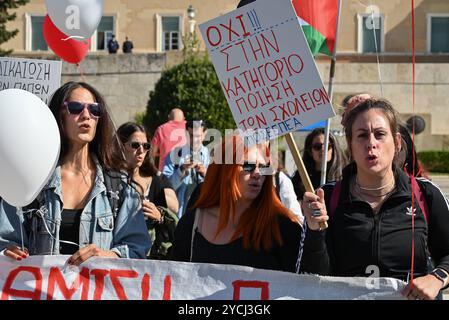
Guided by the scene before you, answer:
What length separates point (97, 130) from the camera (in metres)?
5.31

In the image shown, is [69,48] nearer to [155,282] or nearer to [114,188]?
[114,188]

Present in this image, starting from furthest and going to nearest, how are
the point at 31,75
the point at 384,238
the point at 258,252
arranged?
1. the point at 31,75
2. the point at 258,252
3. the point at 384,238

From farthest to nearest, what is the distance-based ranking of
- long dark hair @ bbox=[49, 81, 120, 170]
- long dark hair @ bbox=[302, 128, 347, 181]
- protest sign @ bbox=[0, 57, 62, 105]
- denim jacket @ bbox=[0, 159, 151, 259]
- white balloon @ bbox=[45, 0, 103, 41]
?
white balloon @ bbox=[45, 0, 103, 41], long dark hair @ bbox=[302, 128, 347, 181], protest sign @ bbox=[0, 57, 62, 105], long dark hair @ bbox=[49, 81, 120, 170], denim jacket @ bbox=[0, 159, 151, 259]

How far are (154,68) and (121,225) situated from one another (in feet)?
91.5

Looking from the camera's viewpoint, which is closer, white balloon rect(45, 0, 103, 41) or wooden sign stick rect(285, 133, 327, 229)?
wooden sign stick rect(285, 133, 327, 229)

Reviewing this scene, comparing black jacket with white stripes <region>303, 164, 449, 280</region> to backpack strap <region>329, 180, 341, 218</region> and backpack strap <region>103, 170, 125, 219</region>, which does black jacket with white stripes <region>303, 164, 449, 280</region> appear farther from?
backpack strap <region>103, 170, 125, 219</region>

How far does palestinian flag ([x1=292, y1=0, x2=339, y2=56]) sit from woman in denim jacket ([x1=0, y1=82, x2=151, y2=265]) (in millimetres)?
3304

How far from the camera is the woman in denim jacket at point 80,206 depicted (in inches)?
198

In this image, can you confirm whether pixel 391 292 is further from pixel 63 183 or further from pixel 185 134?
pixel 185 134

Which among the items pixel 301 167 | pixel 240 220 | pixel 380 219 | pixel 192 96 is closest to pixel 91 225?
pixel 240 220

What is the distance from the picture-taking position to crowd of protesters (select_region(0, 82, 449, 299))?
463cm

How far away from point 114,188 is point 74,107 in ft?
1.44

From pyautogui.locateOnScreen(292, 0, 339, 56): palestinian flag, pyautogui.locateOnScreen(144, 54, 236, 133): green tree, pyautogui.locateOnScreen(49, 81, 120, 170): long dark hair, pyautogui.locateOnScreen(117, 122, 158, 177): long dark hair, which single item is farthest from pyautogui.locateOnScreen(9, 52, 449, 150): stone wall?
pyautogui.locateOnScreen(49, 81, 120, 170): long dark hair

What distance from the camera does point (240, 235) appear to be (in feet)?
16.3
